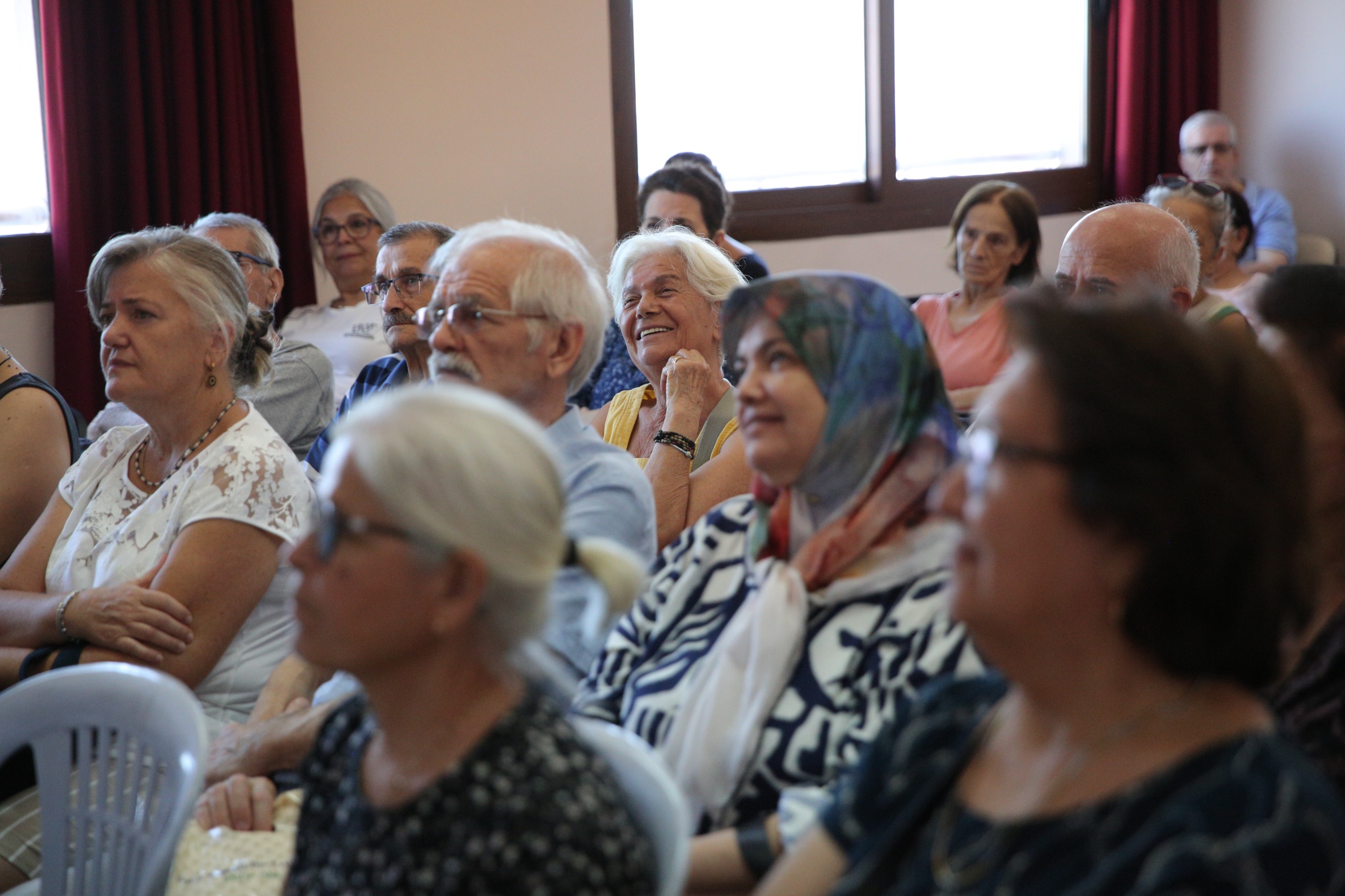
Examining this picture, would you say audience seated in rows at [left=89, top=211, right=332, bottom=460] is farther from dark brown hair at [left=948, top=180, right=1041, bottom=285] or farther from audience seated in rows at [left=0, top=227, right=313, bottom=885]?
dark brown hair at [left=948, top=180, right=1041, bottom=285]

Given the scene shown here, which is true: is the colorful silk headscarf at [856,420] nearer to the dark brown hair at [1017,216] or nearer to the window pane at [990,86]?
the dark brown hair at [1017,216]

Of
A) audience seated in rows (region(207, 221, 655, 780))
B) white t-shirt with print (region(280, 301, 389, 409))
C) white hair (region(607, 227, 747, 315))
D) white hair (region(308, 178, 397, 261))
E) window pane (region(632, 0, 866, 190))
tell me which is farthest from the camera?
window pane (region(632, 0, 866, 190))

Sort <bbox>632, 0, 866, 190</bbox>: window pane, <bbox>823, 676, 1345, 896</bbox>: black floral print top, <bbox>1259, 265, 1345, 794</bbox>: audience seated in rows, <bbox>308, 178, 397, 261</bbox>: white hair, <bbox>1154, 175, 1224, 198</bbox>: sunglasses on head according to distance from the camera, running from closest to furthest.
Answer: <bbox>823, 676, 1345, 896</bbox>: black floral print top < <bbox>1259, 265, 1345, 794</bbox>: audience seated in rows < <bbox>1154, 175, 1224, 198</bbox>: sunglasses on head < <bbox>308, 178, 397, 261</bbox>: white hair < <bbox>632, 0, 866, 190</bbox>: window pane

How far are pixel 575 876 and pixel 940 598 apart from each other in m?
0.62

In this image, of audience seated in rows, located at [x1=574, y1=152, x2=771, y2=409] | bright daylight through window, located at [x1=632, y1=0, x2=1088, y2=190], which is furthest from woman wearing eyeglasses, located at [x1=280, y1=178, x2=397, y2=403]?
bright daylight through window, located at [x1=632, y1=0, x2=1088, y2=190]

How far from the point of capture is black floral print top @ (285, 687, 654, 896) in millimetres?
989

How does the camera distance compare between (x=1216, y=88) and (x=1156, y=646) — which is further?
(x=1216, y=88)

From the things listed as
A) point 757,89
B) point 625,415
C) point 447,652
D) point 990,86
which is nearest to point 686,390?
point 625,415

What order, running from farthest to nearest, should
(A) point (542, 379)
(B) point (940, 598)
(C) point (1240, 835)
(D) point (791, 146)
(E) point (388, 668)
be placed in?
(D) point (791, 146)
(A) point (542, 379)
(B) point (940, 598)
(E) point (388, 668)
(C) point (1240, 835)

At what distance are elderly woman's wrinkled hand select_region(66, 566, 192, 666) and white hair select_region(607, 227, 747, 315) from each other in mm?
1243

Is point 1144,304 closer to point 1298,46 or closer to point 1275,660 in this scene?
point 1275,660

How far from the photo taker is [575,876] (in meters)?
0.98

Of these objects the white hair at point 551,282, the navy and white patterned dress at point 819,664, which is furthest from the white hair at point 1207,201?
the navy and white patterned dress at point 819,664

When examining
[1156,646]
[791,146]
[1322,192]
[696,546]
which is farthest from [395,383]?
[1322,192]
